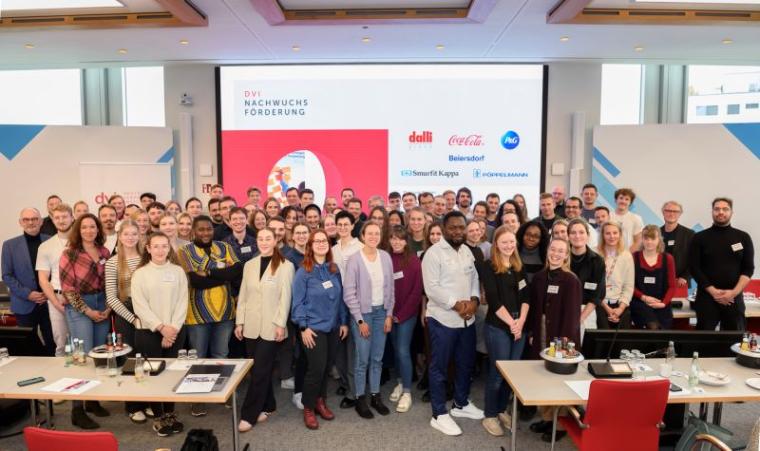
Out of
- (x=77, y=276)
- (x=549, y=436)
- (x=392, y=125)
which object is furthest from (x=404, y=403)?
(x=392, y=125)

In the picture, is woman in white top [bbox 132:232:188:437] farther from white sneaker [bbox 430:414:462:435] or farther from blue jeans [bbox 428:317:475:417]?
white sneaker [bbox 430:414:462:435]

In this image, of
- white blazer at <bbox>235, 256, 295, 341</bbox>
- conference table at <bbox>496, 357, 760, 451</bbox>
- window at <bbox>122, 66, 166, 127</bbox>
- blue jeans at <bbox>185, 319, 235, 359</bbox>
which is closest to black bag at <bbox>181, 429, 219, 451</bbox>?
white blazer at <bbox>235, 256, 295, 341</bbox>

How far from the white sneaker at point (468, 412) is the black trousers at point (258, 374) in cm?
155

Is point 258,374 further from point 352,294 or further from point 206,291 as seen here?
point 352,294

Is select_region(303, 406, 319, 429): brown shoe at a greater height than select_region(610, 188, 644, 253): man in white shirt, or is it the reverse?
select_region(610, 188, 644, 253): man in white shirt

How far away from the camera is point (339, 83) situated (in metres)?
7.41

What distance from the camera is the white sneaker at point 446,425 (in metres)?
3.62

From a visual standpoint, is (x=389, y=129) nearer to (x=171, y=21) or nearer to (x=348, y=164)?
(x=348, y=164)

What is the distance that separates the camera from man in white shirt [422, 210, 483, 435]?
3.65 meters

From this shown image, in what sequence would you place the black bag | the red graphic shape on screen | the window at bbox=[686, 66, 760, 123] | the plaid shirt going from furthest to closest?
1. the window at bbox=[686, 66, 760, 123]
2. the red graphic shape on screen
3. the plaid shirt
4. the black bag

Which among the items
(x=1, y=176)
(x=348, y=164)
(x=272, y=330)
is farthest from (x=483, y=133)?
(x=1, y=176)

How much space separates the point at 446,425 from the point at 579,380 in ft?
3.93

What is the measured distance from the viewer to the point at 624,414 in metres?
2.52

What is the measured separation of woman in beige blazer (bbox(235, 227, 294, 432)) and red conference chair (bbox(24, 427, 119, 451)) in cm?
162
